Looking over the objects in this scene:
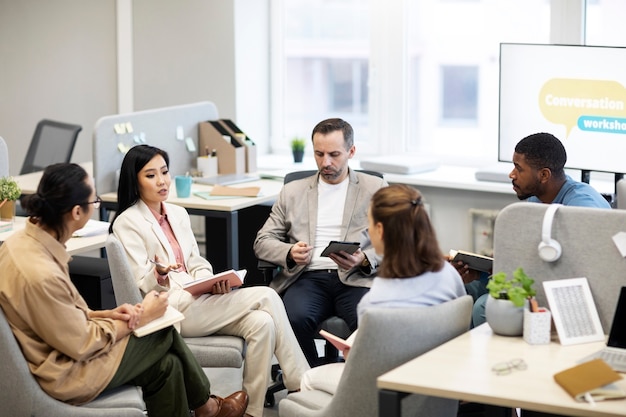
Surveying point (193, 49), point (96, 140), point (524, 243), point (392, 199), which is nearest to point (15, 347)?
point (392, 199)

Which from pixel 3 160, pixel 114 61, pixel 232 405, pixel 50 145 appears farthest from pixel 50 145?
pixel 232 405

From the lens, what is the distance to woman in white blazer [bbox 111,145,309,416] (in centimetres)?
357

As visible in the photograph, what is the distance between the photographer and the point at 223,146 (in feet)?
17.9

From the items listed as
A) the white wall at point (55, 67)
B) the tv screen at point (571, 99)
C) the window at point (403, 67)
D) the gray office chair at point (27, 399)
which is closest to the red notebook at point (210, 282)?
the gray office chair at point (27, 399)

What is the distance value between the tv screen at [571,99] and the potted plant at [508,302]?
5.84 ft

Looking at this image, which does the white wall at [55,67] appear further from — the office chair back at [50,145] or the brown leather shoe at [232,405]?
the brown leather shoe at [232,405]

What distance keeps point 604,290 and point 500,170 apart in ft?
8.56

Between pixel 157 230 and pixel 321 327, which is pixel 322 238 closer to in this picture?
pixel 321 327

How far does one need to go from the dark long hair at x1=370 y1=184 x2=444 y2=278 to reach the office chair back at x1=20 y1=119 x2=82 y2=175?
3.45 metres

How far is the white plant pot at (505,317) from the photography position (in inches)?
109

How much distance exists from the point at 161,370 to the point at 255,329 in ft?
1.77

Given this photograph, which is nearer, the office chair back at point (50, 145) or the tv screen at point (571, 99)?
the tv screen at point (571, 99)

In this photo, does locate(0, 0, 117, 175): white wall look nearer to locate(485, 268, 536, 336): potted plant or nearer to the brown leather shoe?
the brown leather shoe

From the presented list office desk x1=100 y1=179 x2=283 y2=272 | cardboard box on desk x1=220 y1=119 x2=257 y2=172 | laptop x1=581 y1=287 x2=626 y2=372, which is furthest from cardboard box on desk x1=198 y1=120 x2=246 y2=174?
laptop x1=581 y1=287 x2=626 y2=372
